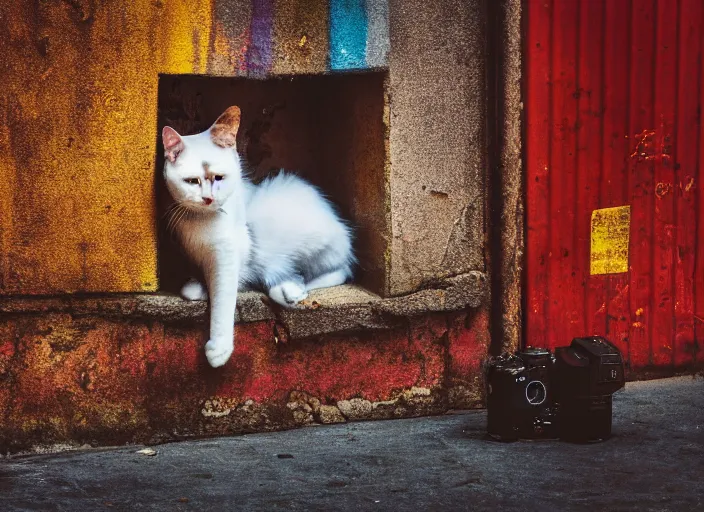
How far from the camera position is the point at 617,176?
5188mm

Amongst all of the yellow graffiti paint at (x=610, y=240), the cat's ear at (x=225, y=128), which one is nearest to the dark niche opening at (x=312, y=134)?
the cat's ear at (x=225, y=128)

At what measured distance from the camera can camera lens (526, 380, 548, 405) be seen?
432cm

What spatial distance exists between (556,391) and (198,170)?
195cm

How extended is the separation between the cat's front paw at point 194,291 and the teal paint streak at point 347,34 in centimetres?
124

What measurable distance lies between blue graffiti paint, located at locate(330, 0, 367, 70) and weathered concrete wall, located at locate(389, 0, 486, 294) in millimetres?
165

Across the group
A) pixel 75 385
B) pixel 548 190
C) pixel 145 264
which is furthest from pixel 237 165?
pixel 548 190

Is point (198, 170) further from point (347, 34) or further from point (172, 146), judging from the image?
point (347, 34)

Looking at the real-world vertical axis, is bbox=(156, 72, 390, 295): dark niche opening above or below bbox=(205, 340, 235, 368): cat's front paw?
above

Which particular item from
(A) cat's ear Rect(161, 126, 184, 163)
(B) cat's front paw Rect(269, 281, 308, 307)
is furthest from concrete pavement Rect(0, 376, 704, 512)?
(A) cat's ear Rect(161, 126, 184, 163)

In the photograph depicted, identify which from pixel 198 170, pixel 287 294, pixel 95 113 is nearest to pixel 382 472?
pixel 287 294

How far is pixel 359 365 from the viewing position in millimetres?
4809

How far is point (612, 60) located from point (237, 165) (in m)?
2.15

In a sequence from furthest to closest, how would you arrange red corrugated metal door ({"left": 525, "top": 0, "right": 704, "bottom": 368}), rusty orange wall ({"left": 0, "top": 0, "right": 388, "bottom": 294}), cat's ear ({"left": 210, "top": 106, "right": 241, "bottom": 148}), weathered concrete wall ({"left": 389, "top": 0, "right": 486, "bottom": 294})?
red corrugated metal door ({"left": 525, "top": 0, "right": 704, "bottom": 368}) < weathered concrete wall ({"left": 389, "top": 0, "right": 486, "bottom": 294}) < cat's ear ({"left": 210, "top": 106, "right": 241, "bottom": 148}) < rusty orange wall ({"left": 0, "top": 0, "right": 388, "bottom": 294})

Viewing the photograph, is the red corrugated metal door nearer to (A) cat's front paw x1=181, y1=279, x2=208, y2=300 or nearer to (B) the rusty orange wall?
(B) the rusty orange wall
